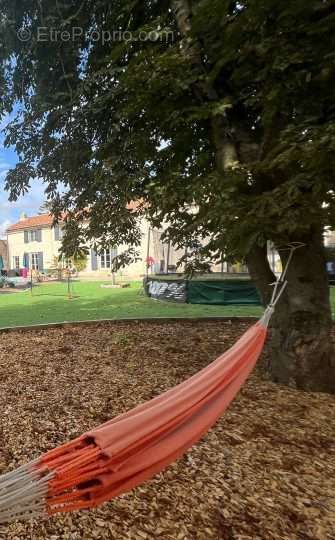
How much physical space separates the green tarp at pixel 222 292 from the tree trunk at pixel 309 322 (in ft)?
16.6

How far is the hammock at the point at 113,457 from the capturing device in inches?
35.7

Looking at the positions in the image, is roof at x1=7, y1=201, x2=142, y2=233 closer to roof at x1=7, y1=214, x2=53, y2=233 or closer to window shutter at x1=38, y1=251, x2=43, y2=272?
roof at x1=7, y1=214, x2=53, y2=233

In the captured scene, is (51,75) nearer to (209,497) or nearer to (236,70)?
(236,70)

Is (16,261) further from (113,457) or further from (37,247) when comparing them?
(113,457)

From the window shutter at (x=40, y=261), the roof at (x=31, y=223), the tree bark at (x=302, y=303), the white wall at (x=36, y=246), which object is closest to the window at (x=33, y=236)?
the white wall at (x=36, y=246)

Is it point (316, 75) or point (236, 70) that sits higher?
point (236, 70)

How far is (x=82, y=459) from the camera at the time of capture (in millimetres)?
982

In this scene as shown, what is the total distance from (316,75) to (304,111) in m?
0.23

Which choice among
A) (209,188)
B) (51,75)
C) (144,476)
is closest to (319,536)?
(144,476)

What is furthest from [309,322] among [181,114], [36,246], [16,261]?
[16,261]

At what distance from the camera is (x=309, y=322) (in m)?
2.76

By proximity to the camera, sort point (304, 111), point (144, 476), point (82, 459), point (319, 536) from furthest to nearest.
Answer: point (304, 111) < point (319, 536) < point (144, 476) < point (82, 459)

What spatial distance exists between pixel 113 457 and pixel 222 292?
24.4 ft

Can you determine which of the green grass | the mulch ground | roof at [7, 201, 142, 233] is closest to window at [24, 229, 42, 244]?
roof at [7, 201, 142, 233]
